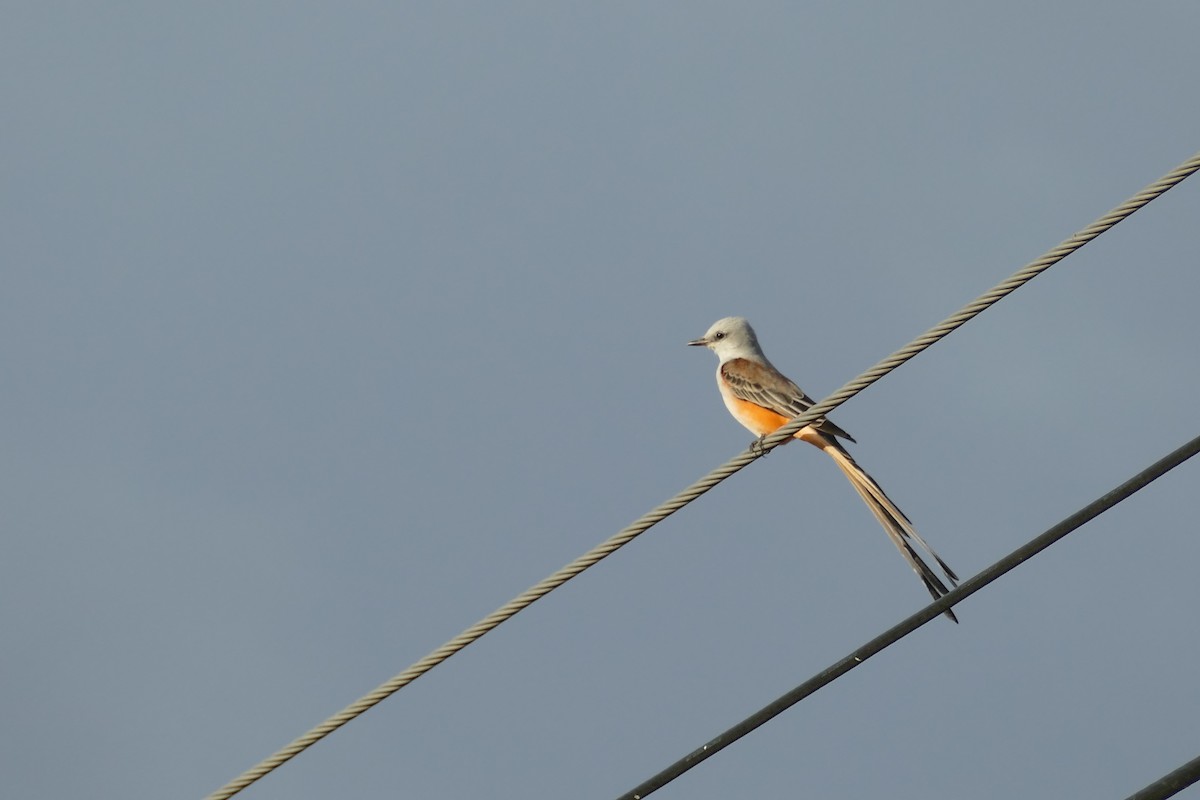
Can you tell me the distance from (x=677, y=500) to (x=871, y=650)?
3.59 ft

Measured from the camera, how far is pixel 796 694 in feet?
14.4

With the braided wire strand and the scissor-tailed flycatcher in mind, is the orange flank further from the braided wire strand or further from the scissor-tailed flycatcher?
the braided wire strand

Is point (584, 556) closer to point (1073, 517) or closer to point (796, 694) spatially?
point (796, 694)

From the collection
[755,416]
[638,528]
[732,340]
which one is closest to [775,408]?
[755,416]

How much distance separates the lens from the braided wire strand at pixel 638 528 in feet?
15.7

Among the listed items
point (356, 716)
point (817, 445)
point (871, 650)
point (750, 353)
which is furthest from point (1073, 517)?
point (750, 353)

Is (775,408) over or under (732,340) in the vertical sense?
under

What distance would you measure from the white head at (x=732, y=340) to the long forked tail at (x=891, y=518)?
6.74 feet

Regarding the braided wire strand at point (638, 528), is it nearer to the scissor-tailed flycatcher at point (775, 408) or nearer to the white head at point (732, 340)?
the scissor-tailed flycatcher at point (775, 408)

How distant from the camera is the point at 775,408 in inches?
378

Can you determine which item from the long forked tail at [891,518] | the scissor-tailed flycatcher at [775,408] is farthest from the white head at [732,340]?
the long forked tail at [891,518]

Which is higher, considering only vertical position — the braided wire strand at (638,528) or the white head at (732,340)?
the white head at (732,340)

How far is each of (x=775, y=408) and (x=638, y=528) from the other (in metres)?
4.54

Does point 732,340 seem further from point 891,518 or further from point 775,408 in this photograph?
point 891,518
